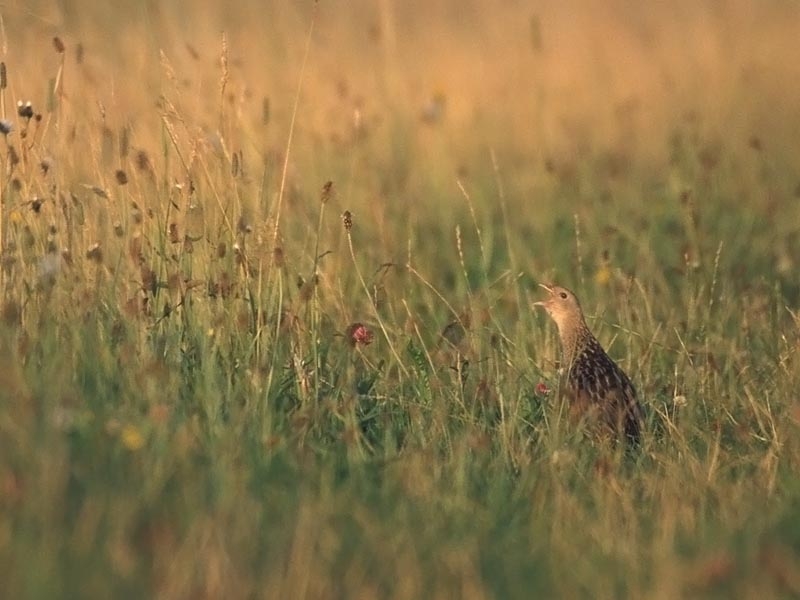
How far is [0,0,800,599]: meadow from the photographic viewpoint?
3.70m

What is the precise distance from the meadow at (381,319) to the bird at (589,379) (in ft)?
0.36

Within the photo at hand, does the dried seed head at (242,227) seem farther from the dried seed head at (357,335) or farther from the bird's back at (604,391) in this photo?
the bird's back at (604,391)

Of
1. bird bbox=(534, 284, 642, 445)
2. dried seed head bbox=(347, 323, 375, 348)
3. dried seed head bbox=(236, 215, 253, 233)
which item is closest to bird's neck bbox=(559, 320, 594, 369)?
bird bbox=(534, 284, 642, 445)

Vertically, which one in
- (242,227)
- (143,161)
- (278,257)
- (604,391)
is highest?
(143,161)

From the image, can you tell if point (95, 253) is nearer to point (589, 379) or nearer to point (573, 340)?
point (589, 379)

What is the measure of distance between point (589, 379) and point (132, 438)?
2.00 meters

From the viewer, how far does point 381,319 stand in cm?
Result: 614

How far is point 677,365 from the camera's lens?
5922 mm

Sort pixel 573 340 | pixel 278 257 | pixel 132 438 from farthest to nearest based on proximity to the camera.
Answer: pixel 573 340, pixel 278 257, pixel 132 438

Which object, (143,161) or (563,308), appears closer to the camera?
(143,161)

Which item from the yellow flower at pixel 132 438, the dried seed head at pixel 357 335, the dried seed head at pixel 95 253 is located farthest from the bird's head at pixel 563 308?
the yellow flower at pixel 132 438

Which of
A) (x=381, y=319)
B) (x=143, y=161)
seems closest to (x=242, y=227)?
(x=143, y=161)

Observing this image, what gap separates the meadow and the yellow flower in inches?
0.4

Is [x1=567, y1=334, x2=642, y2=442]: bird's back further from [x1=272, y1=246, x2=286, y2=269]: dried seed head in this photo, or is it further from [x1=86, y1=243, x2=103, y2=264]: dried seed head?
[x1=86, y1=243, x2=103, y2=264]: dried seed head
